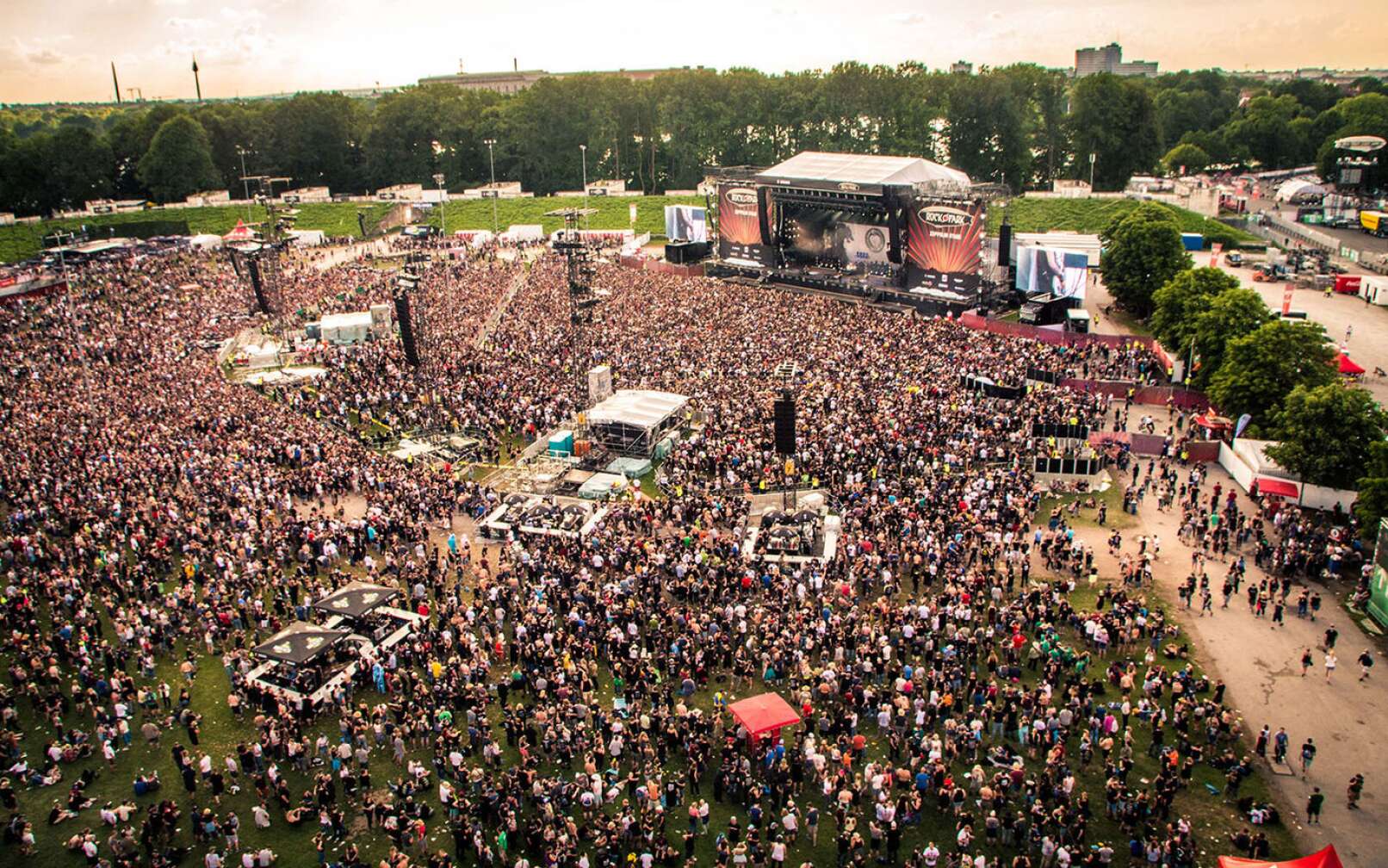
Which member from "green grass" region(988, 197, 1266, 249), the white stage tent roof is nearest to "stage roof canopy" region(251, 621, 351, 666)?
the white stage tent roof

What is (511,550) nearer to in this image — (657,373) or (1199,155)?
(657,373)

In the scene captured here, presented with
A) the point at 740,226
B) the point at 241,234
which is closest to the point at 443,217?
the point at 241,234

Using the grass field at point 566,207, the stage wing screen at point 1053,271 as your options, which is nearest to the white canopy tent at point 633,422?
the stage wing screen at point 1053,271

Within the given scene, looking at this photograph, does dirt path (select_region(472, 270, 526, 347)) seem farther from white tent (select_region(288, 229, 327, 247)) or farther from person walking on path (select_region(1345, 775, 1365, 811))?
person walking on path (select_region(1345, 775, 1365, 811))

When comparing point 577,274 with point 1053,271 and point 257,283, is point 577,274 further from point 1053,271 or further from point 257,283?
point 1053,271

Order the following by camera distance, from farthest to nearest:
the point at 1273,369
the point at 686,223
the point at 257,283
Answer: the point at 686,223, the point at 257,283, the point at 1273,369

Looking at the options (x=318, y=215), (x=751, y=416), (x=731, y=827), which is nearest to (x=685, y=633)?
(x=731, y=827)
